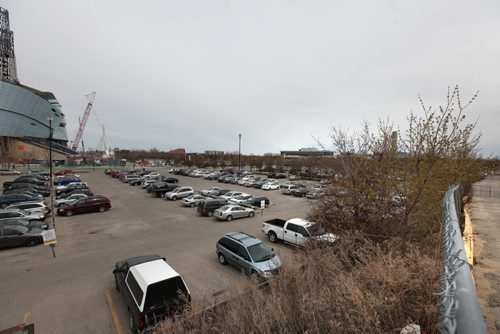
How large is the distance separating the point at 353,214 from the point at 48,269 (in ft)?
43.6

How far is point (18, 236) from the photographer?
1244cm

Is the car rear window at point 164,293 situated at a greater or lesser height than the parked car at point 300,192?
greater

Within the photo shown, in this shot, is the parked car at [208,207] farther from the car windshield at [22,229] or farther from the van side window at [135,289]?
the van side window at [135,289]

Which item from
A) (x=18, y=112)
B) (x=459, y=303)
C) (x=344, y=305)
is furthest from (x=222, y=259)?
(x=18, y=112)

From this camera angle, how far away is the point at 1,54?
93.5m

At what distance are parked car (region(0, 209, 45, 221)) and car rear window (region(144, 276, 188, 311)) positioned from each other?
1619 cm

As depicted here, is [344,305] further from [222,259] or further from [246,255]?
[222,259]

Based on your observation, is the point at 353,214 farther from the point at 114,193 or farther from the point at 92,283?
the point at 114,193

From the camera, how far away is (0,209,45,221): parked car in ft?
50.5

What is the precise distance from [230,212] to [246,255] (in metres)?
8.93

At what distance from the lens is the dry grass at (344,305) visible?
2.91 meters

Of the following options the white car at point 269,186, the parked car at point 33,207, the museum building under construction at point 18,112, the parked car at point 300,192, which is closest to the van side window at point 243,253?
the parked car at point 33,207

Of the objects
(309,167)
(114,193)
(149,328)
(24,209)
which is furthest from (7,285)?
(309,167)

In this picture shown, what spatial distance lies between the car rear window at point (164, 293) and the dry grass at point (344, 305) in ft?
6.89
